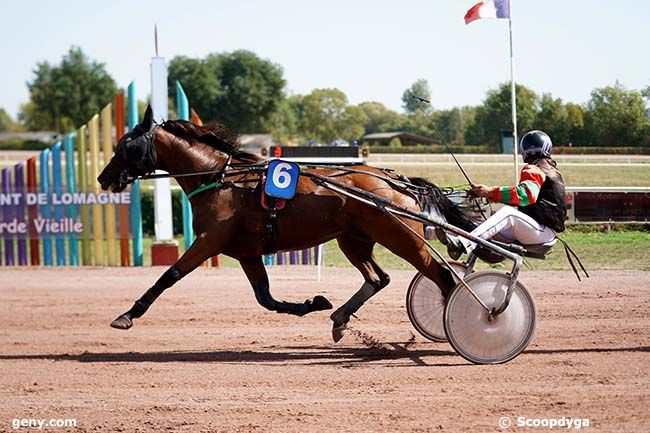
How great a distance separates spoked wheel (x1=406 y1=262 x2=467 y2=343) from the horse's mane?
202 centimetres

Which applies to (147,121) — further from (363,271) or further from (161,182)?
(161,182)

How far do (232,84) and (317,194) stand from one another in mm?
64268

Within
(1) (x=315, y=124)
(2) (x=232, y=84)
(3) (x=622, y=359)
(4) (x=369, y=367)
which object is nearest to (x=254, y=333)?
(4) (x=369, y=367)

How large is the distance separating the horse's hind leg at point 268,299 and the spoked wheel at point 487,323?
1.61 m

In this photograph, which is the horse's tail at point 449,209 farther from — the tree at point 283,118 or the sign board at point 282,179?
the tree at point 283,118

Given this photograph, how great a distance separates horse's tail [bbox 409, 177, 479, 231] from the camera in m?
8.41

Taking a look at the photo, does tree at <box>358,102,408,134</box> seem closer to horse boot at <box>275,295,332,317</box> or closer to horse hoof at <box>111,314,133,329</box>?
horse boot at <box>275,295,332,317</box>

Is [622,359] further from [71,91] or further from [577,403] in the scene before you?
[71,91]

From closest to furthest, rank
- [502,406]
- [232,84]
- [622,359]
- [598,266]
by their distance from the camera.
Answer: [502,406], [622,359], [598,266], [232,84]

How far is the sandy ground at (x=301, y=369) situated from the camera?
5.94 metres

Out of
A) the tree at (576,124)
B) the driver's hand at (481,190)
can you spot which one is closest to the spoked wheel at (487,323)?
the driver's hand at (481,190)

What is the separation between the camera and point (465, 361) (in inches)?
304

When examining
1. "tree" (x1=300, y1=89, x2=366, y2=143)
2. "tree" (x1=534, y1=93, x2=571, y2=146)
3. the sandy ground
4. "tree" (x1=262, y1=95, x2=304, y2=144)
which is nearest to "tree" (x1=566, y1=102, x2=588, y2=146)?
"tree" (x1=534, y1=93, x2=571, y2=146)

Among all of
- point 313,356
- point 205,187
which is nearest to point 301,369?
point 313,356
